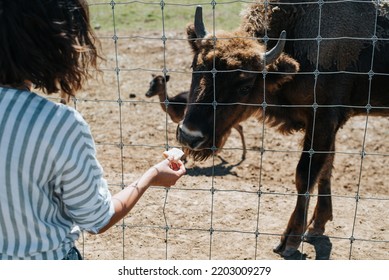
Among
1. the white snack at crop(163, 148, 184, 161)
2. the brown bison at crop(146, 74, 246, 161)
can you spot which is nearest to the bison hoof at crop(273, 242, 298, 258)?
the brown bison at crop(146, 74, 246, 161)

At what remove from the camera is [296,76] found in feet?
16.1

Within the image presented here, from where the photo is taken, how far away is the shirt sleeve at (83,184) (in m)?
1.94

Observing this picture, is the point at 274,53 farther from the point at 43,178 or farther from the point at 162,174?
the point at 43,178

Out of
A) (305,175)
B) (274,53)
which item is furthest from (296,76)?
(305,175)

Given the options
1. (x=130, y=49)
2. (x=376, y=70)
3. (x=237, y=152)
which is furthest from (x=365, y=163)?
(x=130, y=49)

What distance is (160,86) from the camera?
366 inches

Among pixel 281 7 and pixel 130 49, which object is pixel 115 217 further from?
pixel 130 49

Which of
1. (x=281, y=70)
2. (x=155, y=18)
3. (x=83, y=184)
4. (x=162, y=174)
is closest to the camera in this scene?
(x=83, y=184)

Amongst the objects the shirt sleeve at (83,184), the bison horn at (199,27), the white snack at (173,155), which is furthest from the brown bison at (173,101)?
the shirt sleeve at (83,184)

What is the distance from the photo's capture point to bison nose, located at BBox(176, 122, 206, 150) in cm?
448

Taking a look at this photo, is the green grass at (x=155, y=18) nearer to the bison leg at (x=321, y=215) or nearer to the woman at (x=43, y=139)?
the bison leg at (x=321, y=215)

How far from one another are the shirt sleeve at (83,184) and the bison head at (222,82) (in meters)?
2.38

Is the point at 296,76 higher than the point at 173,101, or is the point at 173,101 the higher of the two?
the point at 296,76

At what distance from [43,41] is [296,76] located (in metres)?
3.33
